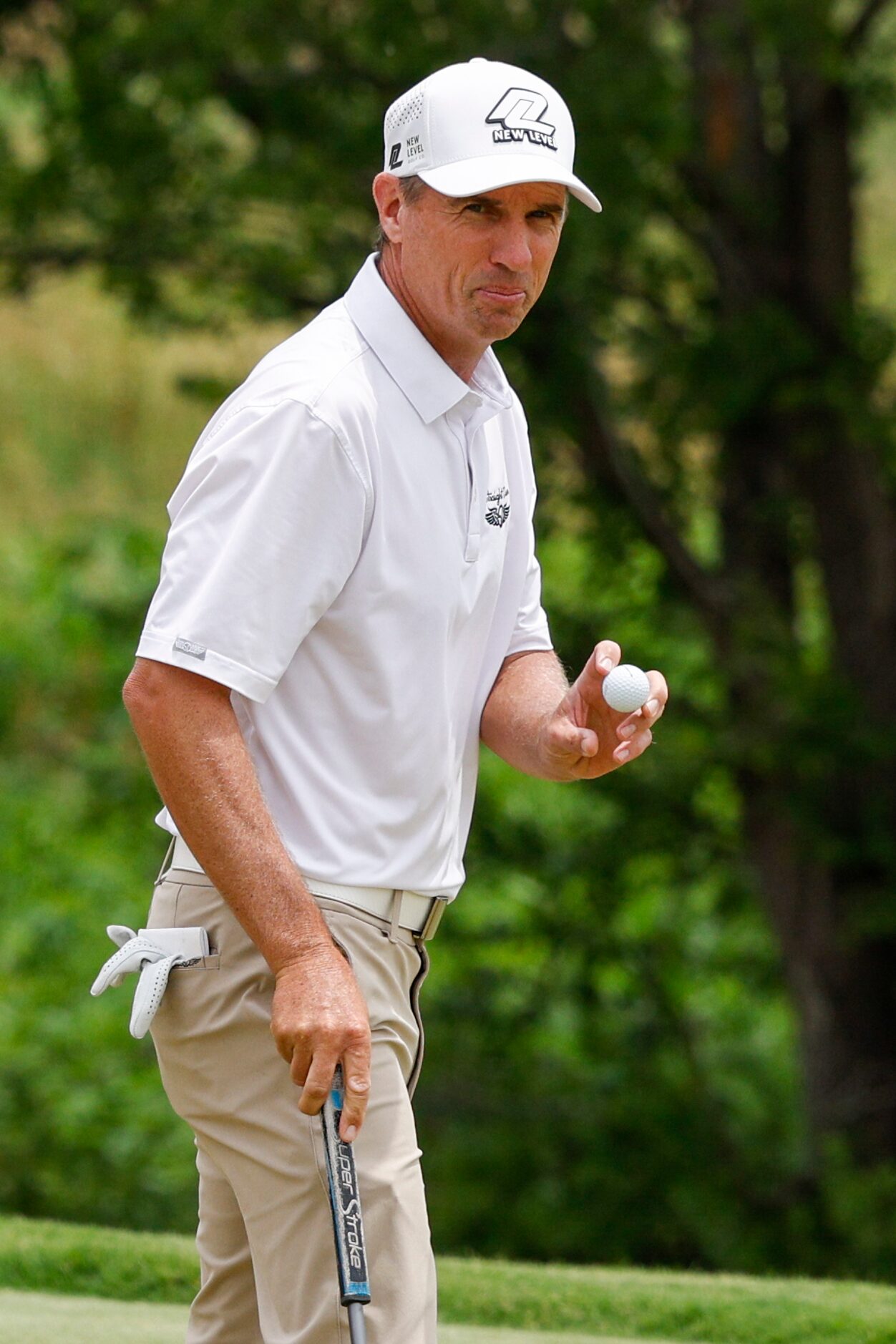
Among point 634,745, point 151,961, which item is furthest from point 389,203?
point 151,961

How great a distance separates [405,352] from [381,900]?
66cm

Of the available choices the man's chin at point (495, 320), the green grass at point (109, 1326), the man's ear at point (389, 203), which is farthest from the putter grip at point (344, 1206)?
the green grass at point (109, 1326)

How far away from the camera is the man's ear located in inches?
92.1

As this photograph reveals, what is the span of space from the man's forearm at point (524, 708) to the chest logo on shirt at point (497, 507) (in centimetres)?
26

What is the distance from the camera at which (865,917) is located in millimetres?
7125

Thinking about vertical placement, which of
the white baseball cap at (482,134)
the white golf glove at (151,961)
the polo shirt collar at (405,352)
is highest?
the white baseball cap at (482,134)

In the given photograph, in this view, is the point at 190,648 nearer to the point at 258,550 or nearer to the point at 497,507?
the point at 258,550

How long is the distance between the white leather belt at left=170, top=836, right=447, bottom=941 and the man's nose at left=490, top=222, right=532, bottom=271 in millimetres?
775

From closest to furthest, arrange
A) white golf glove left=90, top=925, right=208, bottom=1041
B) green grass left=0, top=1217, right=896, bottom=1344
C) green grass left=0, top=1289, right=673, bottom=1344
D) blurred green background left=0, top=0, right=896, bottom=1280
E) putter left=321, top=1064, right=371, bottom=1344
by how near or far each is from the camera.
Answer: putter left=321, top=1064, right=371, bottom=1344 < white golf glove left=90, top=925, right=208, bottom=1041 < green grass left=0, top=1289, right=673, bottom=1344 < green grass left=0, top=1217, right=896, bottom=1344 < blurred green background left=0, top=0, right=896, bottom=1280

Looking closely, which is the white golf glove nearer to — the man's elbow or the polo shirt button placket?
the man's elbow

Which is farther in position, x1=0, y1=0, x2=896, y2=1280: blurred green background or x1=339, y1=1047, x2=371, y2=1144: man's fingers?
x1=0, y1=0, x2=896, y2=1280: blurred green background

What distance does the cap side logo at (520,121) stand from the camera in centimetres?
227

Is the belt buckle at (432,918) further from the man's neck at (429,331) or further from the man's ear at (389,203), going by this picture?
the man's ear at (389,203)

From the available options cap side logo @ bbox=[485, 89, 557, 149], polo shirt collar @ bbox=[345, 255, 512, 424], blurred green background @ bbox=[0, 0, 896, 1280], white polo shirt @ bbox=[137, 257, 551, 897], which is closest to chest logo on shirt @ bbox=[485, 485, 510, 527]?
white polo shirt @ bbox=[137, 257, 551, 897]
